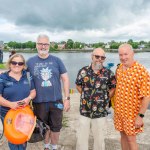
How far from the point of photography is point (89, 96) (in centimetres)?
455

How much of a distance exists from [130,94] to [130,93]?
0.01 metres

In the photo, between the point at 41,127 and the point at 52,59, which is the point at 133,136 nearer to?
the point at 41,127

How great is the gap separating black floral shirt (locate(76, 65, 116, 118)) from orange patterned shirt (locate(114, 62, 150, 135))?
0.65 feet

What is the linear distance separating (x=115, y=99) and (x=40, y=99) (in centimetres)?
115

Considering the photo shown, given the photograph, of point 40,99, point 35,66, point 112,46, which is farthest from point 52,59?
point 112,46

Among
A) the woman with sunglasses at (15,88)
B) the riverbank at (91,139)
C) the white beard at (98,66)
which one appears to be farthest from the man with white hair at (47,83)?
the white beard at (98,66)

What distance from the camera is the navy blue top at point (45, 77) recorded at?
4.69 metres

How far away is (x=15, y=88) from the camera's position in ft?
14.1

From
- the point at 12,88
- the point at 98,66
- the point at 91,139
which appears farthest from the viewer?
the point at 91,139

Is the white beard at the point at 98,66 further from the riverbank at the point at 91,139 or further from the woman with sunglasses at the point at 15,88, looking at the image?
the riverbank at the point at 91,139

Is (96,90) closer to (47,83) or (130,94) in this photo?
(130,94)

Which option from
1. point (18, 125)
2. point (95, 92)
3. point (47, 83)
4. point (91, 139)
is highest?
point (47, 83)

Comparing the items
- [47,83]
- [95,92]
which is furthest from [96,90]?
[47,83]

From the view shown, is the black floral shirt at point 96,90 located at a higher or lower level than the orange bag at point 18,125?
higher
